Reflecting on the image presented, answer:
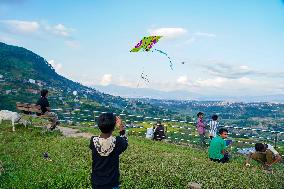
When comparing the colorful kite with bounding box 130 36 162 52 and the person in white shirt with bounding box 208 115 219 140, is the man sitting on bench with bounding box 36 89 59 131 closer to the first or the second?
the colorful kite with bounding box 130 36 162 52

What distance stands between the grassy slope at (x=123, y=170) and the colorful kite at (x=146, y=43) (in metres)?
4.61

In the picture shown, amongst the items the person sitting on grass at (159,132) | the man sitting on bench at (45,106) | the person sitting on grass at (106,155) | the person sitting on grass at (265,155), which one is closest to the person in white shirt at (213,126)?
the person sitting on grass at (159,132)

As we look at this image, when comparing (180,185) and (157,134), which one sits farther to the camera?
(157,134)

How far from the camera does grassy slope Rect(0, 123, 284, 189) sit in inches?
413

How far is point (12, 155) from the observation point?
14023 millimetres

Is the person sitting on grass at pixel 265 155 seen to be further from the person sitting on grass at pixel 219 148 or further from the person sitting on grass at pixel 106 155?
the person sitting on grass at pixel 106 155

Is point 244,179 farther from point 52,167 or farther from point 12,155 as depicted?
point 12,155

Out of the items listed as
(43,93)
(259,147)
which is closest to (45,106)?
(43,93)

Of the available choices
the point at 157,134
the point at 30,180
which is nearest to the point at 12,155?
the point at 30,180

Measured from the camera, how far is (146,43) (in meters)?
17.0

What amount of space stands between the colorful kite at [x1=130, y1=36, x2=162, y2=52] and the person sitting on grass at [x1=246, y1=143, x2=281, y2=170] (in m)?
6.29

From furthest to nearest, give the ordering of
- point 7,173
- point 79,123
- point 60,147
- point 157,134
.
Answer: point 79,123 → point 157,134 → point 60,147 → point 7,173

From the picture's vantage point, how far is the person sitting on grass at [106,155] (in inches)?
250

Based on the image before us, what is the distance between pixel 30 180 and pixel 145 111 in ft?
472
